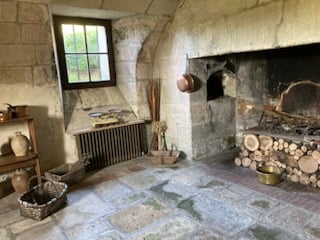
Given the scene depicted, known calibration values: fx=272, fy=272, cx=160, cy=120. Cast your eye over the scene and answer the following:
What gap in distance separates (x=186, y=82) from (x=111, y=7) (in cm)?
122

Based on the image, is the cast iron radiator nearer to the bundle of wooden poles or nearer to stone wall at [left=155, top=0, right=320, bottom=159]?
the bundle of wooden poles

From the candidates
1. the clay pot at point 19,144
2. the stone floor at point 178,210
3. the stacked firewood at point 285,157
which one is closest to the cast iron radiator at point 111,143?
the stone floor at point 178,210

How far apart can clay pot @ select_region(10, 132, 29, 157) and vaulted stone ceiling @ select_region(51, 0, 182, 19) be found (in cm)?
147

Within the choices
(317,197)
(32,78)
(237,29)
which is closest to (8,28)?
(32,78)

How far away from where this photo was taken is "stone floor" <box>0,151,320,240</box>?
2088 mm

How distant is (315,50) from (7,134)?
11.6ft

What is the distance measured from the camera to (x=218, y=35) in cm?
300

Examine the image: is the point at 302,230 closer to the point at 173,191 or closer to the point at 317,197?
the point at 317,197

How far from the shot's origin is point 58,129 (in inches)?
132

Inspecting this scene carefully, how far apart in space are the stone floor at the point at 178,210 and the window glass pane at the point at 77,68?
1.42 metres

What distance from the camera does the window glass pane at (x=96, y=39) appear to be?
3.81 meters

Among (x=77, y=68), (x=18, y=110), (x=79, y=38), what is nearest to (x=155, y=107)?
(x=77, y=68)

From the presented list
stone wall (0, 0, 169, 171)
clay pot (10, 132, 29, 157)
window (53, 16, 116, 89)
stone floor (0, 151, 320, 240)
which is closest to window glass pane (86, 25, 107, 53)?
window (53, 16, 116, 89)

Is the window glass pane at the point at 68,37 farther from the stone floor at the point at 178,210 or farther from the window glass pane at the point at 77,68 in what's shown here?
the stone floor at the point at 178,210
